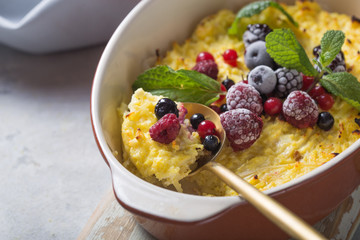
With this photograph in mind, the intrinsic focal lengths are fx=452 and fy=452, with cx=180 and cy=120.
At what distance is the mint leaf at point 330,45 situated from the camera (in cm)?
207

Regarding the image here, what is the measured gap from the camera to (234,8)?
279cm

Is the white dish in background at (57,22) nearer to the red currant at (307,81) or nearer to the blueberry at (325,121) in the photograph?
the red currant at (307,81)

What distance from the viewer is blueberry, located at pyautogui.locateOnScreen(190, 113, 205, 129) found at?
196 centimetres

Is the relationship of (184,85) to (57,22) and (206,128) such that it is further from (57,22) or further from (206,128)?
(57,22)

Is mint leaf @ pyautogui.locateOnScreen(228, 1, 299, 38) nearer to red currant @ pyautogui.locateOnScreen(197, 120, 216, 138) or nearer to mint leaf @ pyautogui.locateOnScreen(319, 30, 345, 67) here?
mint leaf @ pyautogui.locateOnScreen(319, 30, 345, 67)

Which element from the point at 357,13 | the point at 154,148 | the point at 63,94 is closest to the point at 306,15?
the point at 357,13

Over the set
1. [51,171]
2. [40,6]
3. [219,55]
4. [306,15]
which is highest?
[306,15]

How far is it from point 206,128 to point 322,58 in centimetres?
66

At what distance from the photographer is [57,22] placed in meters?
2.92

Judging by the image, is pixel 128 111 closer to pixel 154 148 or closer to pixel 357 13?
pixel 154 148

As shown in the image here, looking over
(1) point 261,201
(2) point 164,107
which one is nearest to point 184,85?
(2) point 164,107

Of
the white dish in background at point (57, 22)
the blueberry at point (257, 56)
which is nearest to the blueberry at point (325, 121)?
the blueberry at point (257, 56)

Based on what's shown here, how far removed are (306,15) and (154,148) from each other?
1.33 m

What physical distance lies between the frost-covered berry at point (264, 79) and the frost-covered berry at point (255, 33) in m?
0.33
